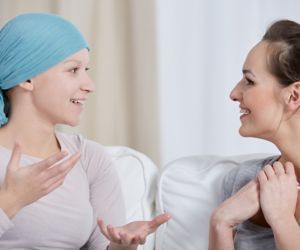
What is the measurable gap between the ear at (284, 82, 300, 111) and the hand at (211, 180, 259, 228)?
202 millimetres

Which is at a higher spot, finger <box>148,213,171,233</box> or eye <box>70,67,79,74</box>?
eye <box>70,67,79,74</box>

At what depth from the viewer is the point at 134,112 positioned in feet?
6.72

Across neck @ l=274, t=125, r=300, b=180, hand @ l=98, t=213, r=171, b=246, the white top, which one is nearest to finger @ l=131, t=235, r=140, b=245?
hand @ l=98, t=213, r=171, b=246

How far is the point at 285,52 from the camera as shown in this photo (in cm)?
137

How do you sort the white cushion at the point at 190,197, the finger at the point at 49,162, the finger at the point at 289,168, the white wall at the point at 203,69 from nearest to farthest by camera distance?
the finger at the point at 49,162 → the finger at the point at 289,168 → the white cushion at the point at 190,197 → the white wall at the point at 203,69

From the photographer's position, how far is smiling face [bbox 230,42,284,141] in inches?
53.3

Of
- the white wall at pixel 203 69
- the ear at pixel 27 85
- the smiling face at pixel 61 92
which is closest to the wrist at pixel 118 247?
the smiling face at pixel 61 92

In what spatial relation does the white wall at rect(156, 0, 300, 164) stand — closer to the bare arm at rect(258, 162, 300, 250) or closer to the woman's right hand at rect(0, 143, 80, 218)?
the bare arm at rect(258, 162, 300, 250)

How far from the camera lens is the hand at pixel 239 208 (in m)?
1.31

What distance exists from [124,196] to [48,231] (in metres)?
0.34

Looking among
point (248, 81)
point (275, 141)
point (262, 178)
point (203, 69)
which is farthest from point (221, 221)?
point (203, 69)

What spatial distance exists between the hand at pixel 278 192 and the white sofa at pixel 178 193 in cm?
24

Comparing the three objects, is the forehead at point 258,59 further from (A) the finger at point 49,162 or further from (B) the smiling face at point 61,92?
(A) the finger at point 49,162

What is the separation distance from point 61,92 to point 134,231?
38cm
